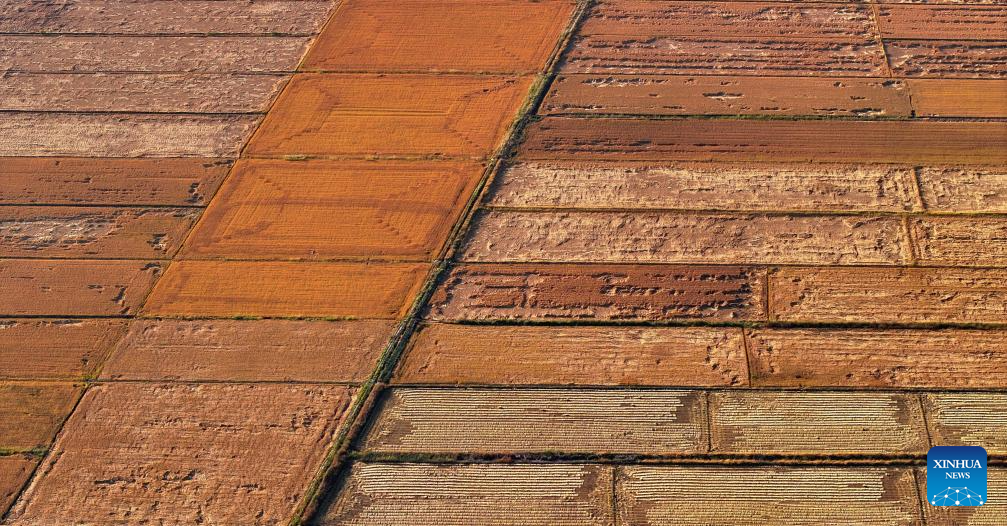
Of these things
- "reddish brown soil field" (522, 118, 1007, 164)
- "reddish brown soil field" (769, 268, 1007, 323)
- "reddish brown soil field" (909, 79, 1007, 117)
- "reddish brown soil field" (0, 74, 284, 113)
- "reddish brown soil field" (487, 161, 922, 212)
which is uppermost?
"reddish brown soil field" (0, 74, 284, 113)

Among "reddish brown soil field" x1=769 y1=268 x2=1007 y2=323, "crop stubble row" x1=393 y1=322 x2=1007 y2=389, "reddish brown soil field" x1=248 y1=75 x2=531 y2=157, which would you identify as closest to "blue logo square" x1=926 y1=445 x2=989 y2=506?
"crop stubble row" x1=393 y1=322 x2=1007 y2=389

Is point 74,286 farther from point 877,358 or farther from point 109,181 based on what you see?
point 877,358

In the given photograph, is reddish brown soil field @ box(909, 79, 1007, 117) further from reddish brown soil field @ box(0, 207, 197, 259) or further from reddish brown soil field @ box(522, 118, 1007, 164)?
reddish brown soil field @ box(0, 207, 197, 259)

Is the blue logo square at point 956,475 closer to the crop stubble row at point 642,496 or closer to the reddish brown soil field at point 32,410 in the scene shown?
the crop stubble row at point 642,496

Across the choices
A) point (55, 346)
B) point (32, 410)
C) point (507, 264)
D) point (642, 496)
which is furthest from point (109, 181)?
point (642, 496)

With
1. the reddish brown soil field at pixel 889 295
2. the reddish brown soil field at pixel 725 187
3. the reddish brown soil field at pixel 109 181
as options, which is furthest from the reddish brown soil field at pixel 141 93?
the reddish brown soil field at pixel 889 295

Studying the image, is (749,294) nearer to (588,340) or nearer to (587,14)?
(588,340)

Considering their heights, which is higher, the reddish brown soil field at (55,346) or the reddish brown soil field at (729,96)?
the reddish brown soil field at (729,96)

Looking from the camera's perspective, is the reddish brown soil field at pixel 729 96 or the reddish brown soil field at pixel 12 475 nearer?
the reddish brown soil field at pixel 12 475

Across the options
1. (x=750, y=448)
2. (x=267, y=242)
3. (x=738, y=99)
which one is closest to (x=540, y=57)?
(x=738, y=99)
